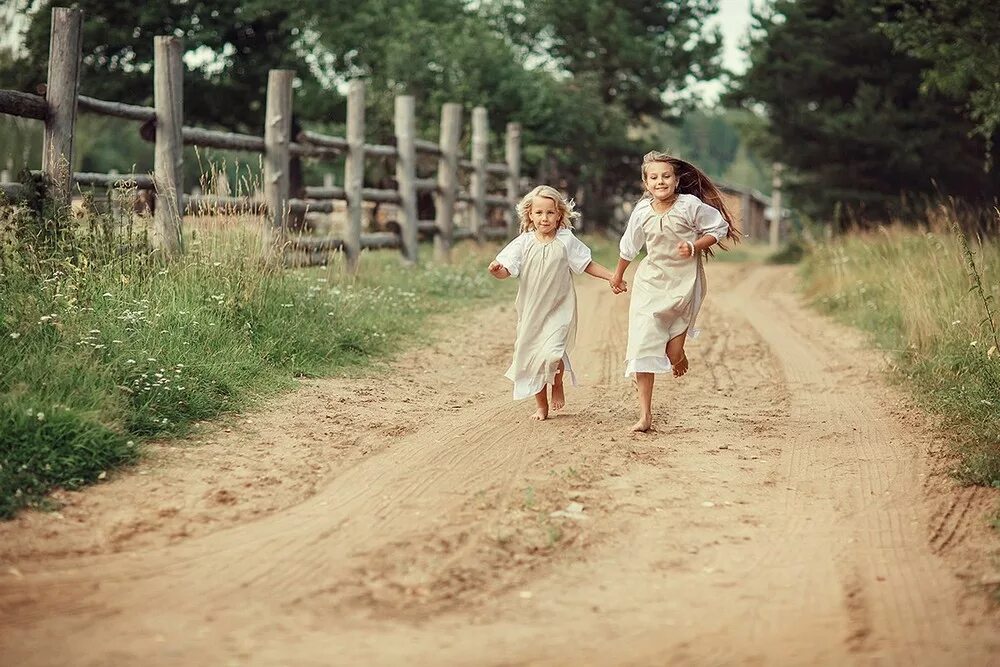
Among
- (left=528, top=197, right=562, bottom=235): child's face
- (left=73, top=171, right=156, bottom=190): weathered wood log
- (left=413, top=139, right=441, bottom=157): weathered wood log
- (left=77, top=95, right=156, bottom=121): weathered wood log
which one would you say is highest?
(left=413, top=139, right=441, bottom=157): weathered wood log

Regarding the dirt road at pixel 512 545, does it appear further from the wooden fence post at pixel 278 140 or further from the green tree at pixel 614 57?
Answer: the green tree at pixel 614 57

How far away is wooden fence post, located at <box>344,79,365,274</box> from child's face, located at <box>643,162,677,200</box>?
7.32 metres

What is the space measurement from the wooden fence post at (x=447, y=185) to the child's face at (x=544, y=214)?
10.3m

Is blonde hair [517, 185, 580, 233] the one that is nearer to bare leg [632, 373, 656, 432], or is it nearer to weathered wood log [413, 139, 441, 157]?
bare leg [632, 373, 656, 432]

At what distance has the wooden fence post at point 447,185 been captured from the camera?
1728 centimetres

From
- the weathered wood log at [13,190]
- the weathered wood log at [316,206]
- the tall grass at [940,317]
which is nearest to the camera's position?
the tall grass at [940,317]

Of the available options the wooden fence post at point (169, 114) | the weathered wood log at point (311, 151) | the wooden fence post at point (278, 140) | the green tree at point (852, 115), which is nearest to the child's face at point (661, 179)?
the wooden fence post at point (169, 114)

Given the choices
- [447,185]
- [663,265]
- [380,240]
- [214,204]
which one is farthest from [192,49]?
[663,265]

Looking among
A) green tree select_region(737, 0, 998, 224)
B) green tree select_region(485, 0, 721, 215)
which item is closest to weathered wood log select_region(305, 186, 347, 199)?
green tree select_region(737, 0, 998, 224)

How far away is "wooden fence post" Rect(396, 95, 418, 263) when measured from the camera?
1568cm

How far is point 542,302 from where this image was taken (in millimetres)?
6910

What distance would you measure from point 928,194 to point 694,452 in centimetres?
1544

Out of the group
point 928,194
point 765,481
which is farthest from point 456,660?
point 928,194

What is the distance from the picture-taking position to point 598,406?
24.4ft
